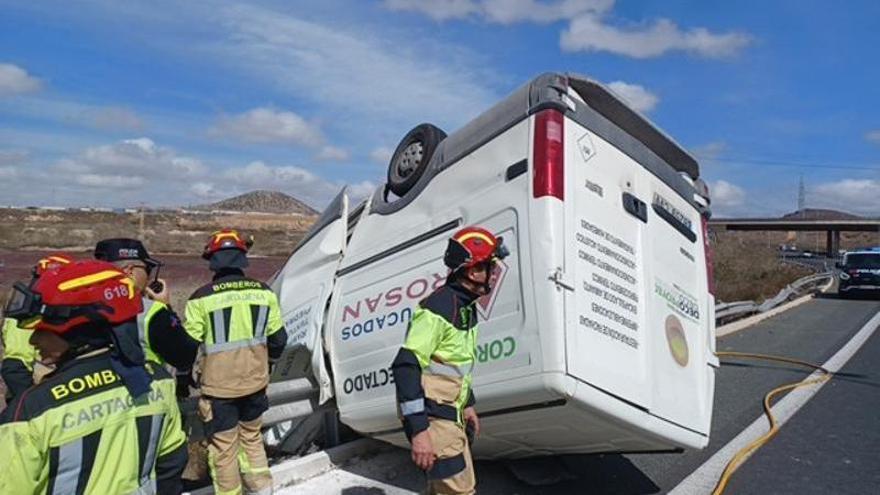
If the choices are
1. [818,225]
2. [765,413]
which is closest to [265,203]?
[818,225]

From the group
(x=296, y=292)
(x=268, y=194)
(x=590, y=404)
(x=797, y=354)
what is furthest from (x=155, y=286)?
(x=268, y=194)

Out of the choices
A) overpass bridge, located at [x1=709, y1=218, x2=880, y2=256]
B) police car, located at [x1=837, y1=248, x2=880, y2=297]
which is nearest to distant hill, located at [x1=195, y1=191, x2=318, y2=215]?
overpass bridge, located at [x1=709, y1=218, x2=880, y2=256]

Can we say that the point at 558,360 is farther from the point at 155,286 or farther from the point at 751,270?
the point at 751,270

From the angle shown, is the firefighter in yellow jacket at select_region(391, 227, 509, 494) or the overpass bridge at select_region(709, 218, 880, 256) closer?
the firefighter in yellow jacket at select_region(391, 227, 509, 494)

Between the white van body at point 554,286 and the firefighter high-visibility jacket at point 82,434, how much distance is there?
1.92m

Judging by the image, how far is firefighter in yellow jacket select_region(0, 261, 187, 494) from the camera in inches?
71.3

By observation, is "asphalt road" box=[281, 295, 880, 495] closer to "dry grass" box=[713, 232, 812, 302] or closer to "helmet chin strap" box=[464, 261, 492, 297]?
"helmet chin strap" box=[464, 261, 492, 297]

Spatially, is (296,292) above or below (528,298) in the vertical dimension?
above

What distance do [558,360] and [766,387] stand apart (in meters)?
5.75

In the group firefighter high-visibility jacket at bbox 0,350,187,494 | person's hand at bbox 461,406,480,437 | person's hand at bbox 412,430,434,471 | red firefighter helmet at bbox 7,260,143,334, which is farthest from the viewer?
person's hand at bbox 461,406,480,437

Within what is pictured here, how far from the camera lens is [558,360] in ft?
11.2

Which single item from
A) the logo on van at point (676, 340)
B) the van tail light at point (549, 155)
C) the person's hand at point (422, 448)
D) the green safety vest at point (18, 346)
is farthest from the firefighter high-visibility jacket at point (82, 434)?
the logo on van at point (676, 340)

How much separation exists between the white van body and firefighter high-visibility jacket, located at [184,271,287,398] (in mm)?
508

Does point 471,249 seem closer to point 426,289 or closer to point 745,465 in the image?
point 426,289
